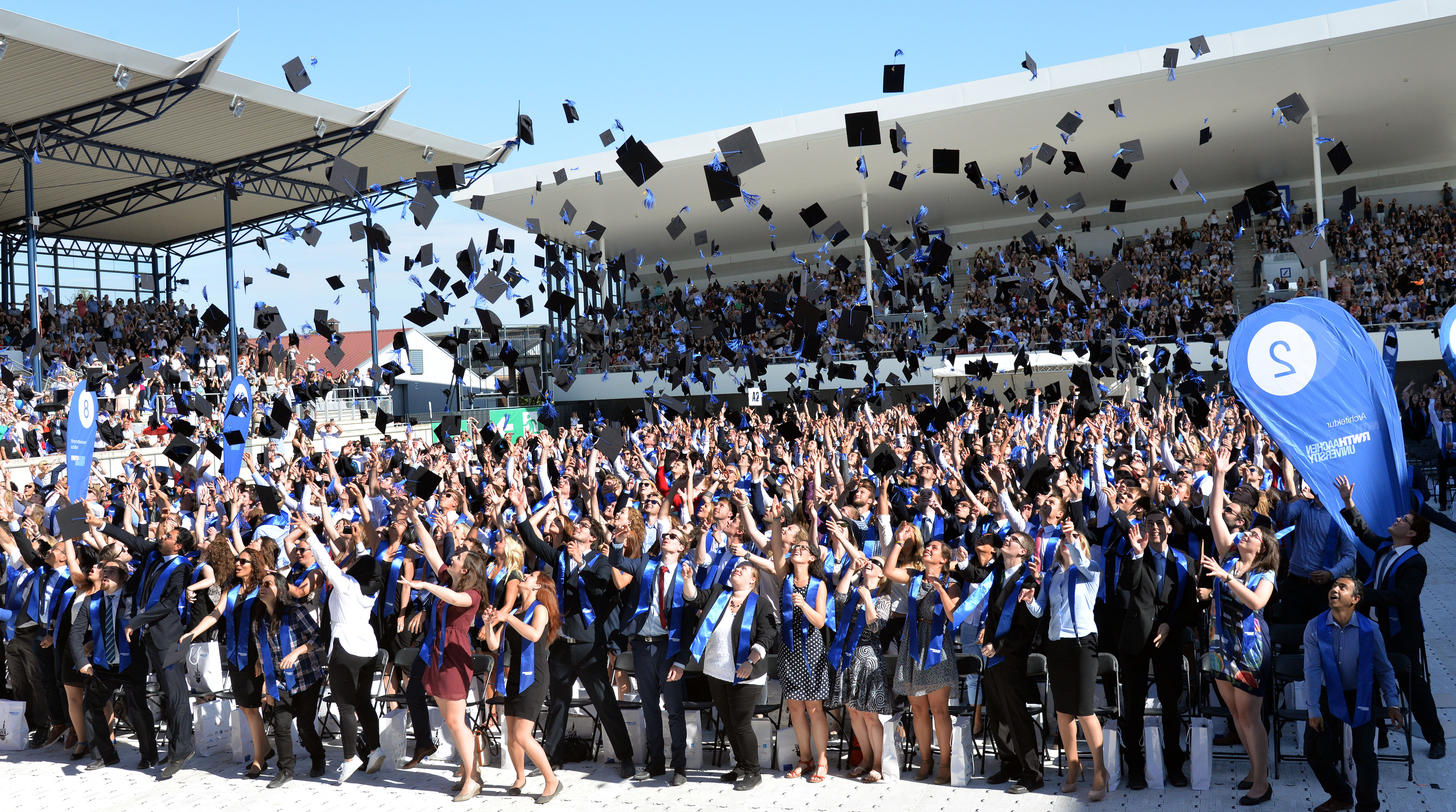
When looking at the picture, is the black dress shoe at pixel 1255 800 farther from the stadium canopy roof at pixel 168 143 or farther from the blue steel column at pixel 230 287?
the blue steel column at pixel 230 287

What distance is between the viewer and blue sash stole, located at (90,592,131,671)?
6.44m

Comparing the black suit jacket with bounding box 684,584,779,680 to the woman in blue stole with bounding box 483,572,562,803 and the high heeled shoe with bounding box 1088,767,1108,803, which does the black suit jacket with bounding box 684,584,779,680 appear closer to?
the woman in blue stole with bounding box 483,572,562,803

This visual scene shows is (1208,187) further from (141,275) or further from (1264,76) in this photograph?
(141,275)

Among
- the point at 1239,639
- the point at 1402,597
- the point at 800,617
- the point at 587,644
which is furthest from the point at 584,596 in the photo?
the point at 1402,597

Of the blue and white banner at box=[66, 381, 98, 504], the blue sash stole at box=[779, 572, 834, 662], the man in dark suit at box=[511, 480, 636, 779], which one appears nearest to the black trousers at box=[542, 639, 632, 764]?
the man in dark suit at box=[511, 480, 636, 779]

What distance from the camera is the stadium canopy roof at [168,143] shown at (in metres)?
18.1

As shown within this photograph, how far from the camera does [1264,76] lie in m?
20.2

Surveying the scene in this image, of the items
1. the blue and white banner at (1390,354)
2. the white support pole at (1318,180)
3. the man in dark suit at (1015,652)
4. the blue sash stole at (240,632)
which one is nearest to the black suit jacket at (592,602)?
the blue sash stole at (240,632)

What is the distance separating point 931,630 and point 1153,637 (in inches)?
44.7

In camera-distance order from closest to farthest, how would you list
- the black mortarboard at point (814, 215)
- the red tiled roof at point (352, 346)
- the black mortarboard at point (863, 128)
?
the black mortarboard at point (863, 128) → the black mortarboard at point (814, 215) → the red tiled roof at point (352, 346)

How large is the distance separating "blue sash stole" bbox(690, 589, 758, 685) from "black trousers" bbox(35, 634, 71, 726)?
14.9 ft

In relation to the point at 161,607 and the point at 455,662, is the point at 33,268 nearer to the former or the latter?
the point at 161,607

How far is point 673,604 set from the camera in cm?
596

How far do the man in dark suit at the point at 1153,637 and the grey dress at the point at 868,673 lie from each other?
123cm
